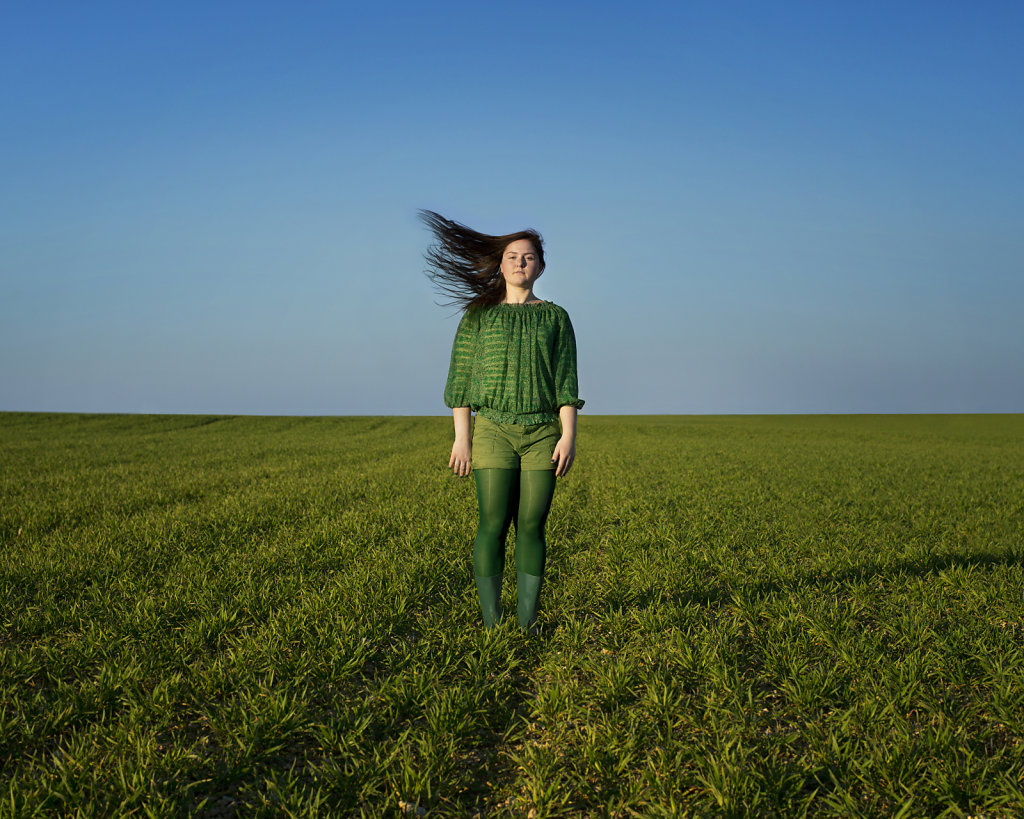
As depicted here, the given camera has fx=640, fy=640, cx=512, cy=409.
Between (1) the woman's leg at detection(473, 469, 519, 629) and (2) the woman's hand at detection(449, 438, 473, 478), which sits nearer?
(1) the woman's leg at detection(473, 469, 519, 629)

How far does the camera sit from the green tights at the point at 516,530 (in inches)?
160

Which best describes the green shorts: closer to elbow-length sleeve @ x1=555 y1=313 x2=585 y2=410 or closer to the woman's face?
elbow-length sleeve @ x1=555 y1=313 x2=585 y2=410

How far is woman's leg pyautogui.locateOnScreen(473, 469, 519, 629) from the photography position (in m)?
4.07

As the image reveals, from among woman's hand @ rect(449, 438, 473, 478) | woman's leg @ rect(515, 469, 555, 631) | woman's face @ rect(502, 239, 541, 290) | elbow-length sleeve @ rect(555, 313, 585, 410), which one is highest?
woman's face @ rect(502, 239, 541, 290)

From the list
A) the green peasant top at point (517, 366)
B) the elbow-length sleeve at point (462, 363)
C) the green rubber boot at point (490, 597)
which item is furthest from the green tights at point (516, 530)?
the elbow-length sleeve at point (462, 363)

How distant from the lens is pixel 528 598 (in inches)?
171

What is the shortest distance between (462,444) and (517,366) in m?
0.63

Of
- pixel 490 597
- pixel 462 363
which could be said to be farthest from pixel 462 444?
pixel 490 597

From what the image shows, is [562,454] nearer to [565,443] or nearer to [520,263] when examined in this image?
[565,443]

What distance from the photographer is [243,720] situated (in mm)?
3180

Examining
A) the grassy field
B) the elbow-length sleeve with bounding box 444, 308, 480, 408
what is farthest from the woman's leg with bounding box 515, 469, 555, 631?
the elbow-length sleeve with bounding box 444, 308, 480, 408

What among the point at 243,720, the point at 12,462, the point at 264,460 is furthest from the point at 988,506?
the point at 12,462

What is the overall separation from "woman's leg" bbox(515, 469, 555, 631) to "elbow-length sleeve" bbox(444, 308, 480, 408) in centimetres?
69

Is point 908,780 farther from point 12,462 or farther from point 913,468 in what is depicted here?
point 12,462
